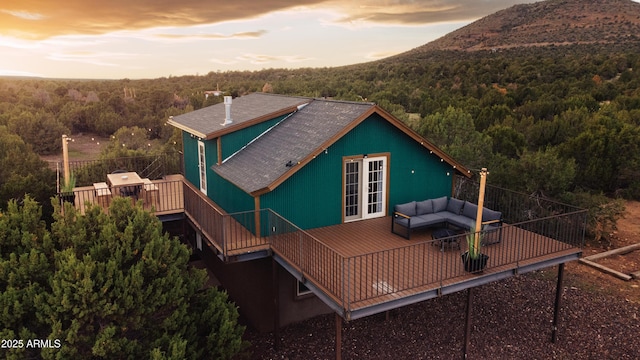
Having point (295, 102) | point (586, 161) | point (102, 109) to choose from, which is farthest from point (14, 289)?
point (102, 109)

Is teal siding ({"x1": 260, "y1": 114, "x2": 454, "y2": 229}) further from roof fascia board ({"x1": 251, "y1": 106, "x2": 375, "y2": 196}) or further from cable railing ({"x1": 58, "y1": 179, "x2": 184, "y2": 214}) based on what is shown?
cable railing ({"x1": 58, "y1": 179, "x2": 184, "y2": 214})

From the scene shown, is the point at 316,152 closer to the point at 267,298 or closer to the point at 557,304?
the point at 267,298

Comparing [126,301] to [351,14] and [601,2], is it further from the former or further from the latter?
[601,2]

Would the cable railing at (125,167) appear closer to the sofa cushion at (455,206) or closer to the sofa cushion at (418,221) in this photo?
the sofa cushion at (418,221)

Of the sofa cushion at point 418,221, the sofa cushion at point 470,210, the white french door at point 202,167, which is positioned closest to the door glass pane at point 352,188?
the sofa cushion at point 418,221

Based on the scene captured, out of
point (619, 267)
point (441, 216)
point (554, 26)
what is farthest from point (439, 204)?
point (554, 26)
